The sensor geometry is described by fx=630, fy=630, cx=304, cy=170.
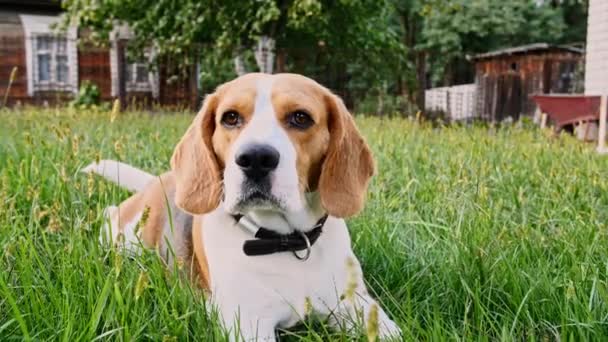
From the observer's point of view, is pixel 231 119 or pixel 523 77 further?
pixel 523 77

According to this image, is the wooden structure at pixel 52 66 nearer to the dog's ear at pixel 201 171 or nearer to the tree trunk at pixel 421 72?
the tree trunk at pixel 421 72

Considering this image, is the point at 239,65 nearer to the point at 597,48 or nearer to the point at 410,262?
the point at 597,48

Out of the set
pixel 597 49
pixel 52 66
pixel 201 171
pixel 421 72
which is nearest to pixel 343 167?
pixel 201 171

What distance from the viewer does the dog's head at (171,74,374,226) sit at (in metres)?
2.03

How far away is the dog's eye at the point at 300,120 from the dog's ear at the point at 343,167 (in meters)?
0.17

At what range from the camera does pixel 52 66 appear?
1861 cm

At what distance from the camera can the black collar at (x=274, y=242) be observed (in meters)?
2.22

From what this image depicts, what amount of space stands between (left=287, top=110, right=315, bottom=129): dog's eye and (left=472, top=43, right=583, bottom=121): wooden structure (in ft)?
56.8

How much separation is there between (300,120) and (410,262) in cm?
88

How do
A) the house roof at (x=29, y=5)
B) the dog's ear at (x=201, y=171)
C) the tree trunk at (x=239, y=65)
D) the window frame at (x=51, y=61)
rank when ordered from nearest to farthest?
the dog's ear at (x=201, y=171)
the tree trunk at (x=239, y=65)
the house roof at (x=29, y=5)
the window frame at (x=51, y=61)

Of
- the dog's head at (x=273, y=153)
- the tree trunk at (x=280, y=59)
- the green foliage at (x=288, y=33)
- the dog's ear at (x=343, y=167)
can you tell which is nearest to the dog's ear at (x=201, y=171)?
the dog's head at (x=273, y=153)

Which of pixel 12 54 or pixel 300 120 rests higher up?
pixel 12 54

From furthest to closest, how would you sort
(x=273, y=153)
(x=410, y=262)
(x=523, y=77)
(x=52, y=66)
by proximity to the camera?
(x=523, y=77)
(x=52, y=66)
(x=410, y=262)
(x=273, y=153)

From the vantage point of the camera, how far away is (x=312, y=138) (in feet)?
7.39
